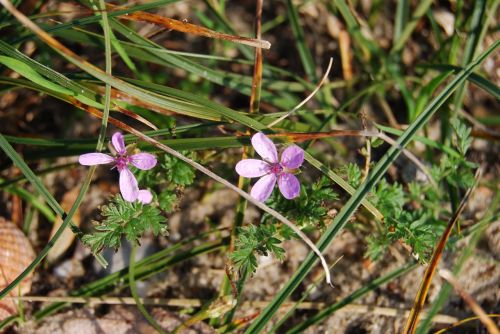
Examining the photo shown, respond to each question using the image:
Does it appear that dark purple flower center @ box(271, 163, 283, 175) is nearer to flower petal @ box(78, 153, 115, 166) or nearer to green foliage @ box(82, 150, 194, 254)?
green foliage @ box(82, 150, 194, 254)

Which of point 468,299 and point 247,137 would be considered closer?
point 468,299

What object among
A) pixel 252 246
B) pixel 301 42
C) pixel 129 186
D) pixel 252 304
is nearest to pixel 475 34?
pixel 301 42

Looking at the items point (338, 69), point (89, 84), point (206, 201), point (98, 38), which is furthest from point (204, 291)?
point (338, 69)

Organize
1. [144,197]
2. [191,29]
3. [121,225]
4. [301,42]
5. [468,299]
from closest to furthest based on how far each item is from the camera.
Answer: [468,299] → [121,225] → [144,197] → [191,29] → [301,42]

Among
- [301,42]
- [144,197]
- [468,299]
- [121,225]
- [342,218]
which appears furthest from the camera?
[301,42]

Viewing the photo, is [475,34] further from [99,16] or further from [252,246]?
[99,16]

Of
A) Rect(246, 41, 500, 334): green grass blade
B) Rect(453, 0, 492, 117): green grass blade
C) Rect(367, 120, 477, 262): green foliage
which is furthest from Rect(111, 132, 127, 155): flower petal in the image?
Rect(453, 0, 492, 117): green grass blade

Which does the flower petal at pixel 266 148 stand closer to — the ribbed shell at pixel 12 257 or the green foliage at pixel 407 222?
the green foliage at pixel 407 222
